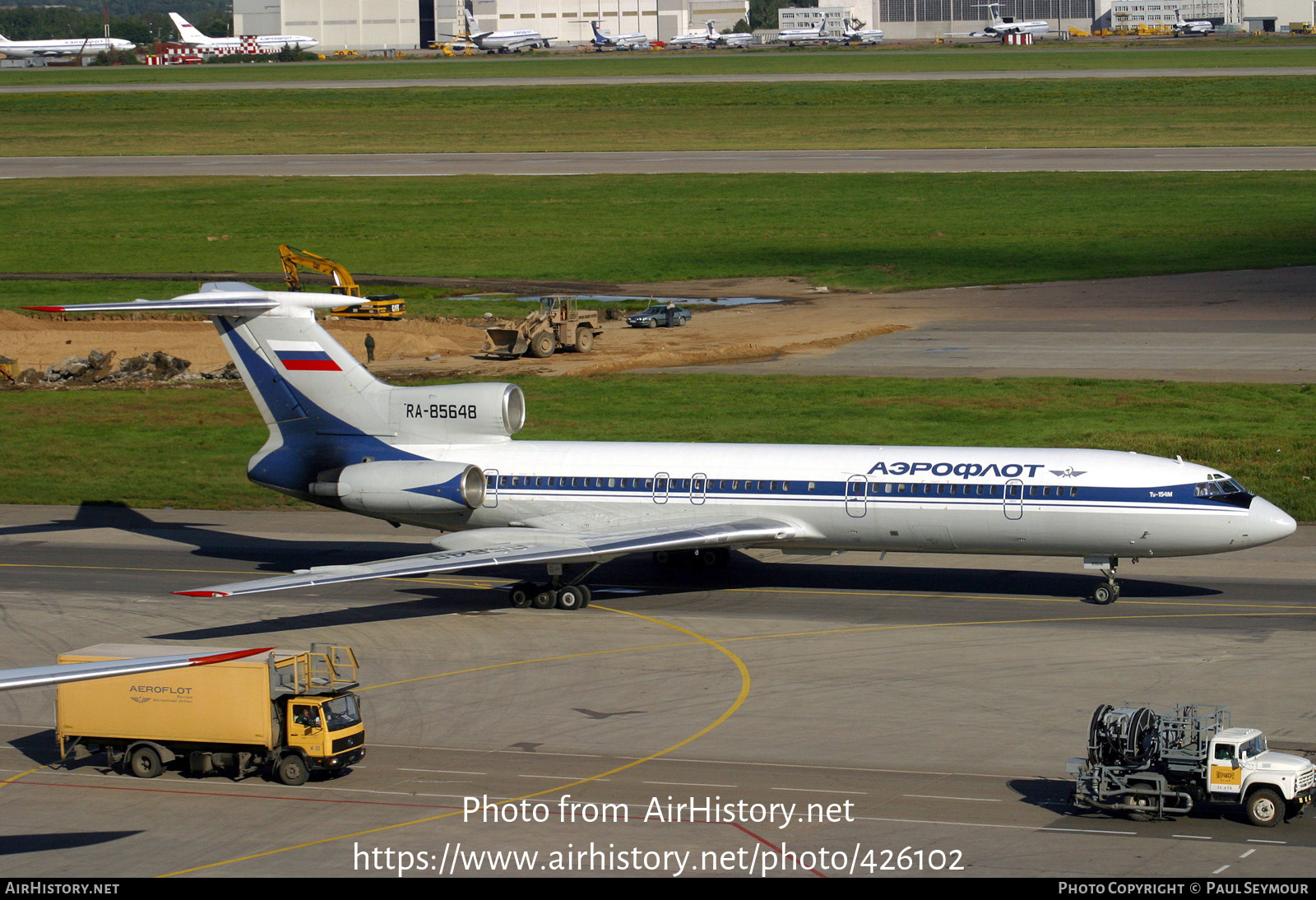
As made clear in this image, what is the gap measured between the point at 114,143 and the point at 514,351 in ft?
330

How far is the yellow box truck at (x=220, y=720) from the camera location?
25500 mm

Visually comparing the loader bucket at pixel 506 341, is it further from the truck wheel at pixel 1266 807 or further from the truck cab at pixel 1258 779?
the truck wheel at pixel 1266 807

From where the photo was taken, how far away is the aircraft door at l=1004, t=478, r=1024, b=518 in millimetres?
36156

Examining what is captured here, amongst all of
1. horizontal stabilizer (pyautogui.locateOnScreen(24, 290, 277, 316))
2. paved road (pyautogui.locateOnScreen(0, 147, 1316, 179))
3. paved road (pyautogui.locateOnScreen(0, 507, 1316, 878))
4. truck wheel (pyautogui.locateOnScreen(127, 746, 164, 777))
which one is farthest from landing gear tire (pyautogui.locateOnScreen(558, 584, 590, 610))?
paved road (pyautogui.locateOnScreen(0, 147, 1316, 179))

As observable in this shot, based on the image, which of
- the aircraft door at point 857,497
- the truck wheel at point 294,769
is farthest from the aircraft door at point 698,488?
the truck wheel at point 294,769

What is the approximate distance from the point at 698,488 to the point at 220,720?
1567 cm

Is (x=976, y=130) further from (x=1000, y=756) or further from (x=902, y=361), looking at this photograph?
(x=1000, y=756)

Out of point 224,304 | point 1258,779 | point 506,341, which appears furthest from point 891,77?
point 1258,779

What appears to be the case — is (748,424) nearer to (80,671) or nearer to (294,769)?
(294,769)

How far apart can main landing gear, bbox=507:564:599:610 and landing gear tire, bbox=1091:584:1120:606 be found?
12.0m

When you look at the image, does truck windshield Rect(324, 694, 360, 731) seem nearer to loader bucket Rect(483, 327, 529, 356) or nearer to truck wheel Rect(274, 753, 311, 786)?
truck wheel Rect(274, 753, 311, 786)

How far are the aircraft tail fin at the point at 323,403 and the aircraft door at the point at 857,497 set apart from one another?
9.26 m
